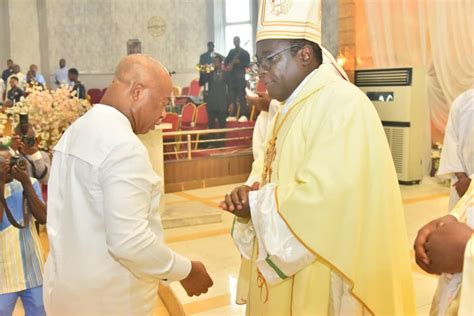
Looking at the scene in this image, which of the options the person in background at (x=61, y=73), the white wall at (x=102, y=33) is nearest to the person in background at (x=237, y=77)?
the person in background at (x=61, y=73)

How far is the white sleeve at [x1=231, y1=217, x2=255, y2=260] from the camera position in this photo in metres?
2.03

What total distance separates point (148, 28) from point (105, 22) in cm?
135

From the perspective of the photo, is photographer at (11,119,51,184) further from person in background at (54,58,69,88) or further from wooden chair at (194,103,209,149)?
person in background at (54,58,69,88)

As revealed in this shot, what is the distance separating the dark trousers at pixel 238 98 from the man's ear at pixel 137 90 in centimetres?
948

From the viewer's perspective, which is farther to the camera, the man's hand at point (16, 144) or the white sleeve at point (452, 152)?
the white sleeve at point (452, 152)

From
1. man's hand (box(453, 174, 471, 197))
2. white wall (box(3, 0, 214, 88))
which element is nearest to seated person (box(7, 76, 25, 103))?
white wall (box(3, 0, 214, 88))

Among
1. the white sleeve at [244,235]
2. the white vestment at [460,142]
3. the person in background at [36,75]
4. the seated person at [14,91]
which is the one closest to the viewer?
Answer: the white sleeve at [244,235]

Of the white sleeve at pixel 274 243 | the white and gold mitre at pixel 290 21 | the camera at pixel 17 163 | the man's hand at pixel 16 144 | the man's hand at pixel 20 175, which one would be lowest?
the white sleeve at pixel 274 243

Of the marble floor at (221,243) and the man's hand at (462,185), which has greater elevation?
the man's hand at (462,185)

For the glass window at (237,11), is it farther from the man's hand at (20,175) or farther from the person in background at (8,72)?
the man's hand at (20,175)

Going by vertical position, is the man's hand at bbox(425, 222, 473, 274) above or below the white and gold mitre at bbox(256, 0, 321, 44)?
below

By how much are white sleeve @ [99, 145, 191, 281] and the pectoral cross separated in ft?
1.51

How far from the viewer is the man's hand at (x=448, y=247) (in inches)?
52.0

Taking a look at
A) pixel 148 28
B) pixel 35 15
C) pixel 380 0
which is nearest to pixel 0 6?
pixel 35 15
